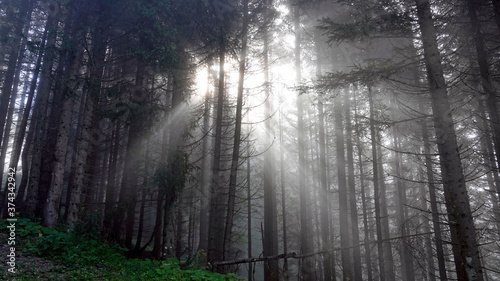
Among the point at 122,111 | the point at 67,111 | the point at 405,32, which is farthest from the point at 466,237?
the point at 67,111

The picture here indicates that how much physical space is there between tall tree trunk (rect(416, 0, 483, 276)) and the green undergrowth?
206 inches

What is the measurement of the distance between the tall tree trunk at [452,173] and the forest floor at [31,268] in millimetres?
8463

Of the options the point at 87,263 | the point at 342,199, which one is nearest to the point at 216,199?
the point at 87,263

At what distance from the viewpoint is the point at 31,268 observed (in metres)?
→ 5.57

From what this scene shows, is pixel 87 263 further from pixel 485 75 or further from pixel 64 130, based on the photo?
pixel 485 75

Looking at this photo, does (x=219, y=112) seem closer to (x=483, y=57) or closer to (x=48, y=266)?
(x=48, y=266)

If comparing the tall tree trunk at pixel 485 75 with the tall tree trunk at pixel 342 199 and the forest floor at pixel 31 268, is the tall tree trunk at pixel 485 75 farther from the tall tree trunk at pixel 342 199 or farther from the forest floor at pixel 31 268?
the forest floor at pixel 31 268

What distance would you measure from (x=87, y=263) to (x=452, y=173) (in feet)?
30.0

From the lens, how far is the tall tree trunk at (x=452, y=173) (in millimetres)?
5691

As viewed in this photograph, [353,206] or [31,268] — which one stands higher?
[353,206]

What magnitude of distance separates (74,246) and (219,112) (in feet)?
19.9

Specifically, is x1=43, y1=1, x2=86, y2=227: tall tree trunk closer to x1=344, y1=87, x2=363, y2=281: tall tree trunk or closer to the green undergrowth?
the green undergrowth

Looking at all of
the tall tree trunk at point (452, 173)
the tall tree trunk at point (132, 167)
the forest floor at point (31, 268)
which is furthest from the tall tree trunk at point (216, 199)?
the tall tree trunk at point (452, 173)

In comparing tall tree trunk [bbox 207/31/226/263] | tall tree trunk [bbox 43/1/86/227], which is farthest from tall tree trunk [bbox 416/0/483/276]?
tall tree trunk [bbox 43/1/86/227]
